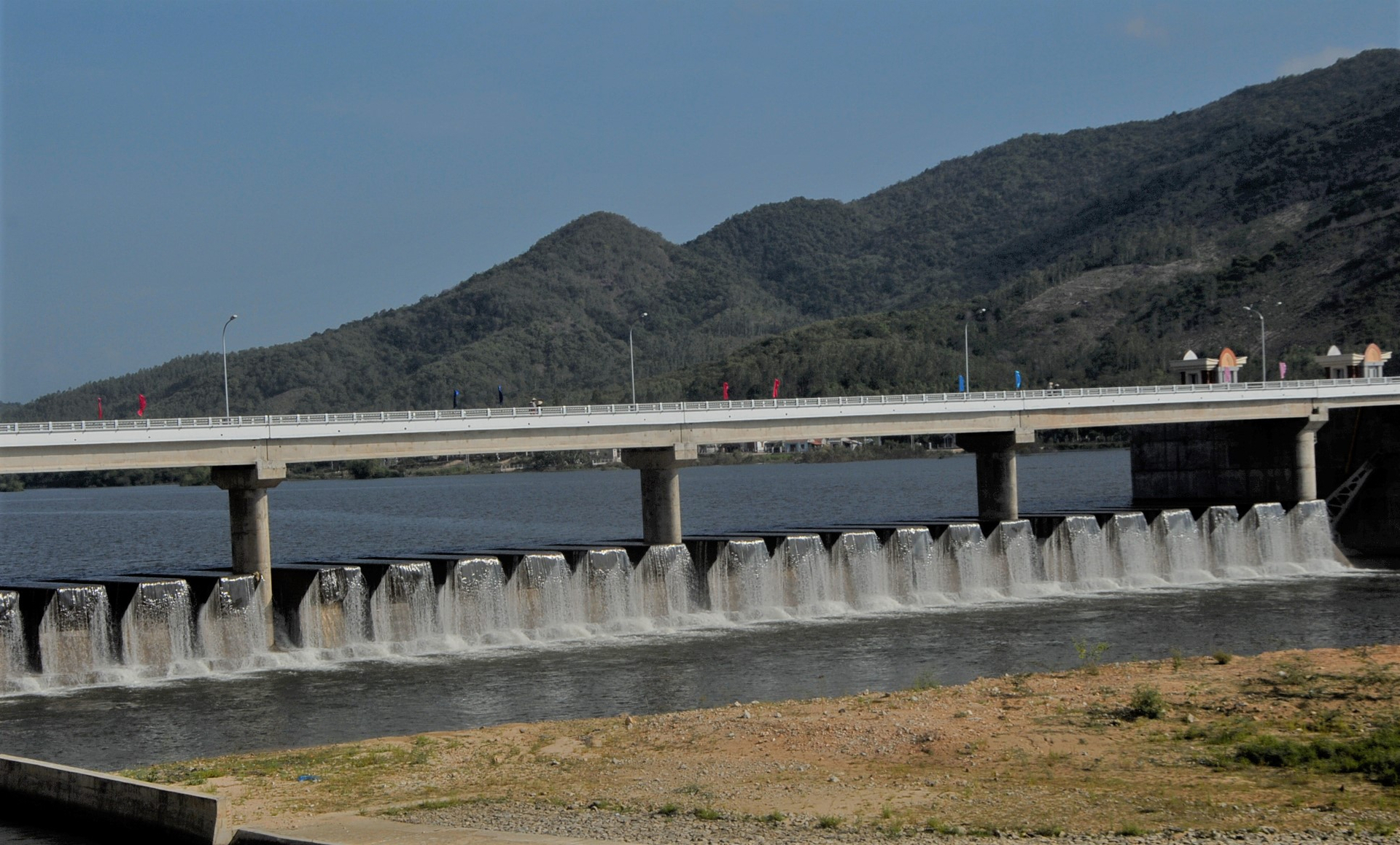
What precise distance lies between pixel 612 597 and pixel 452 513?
73.9 meters

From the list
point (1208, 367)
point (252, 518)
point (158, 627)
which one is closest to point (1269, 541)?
point (1208, 367)

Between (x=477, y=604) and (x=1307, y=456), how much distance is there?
140 ft

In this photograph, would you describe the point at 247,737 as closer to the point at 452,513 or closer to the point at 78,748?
the point at 78,748

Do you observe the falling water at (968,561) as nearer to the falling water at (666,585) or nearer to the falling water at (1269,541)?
the falling water at (666,585)

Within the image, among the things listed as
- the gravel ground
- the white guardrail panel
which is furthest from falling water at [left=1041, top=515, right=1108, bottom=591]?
the gravel ground

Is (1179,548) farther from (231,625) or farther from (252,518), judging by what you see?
(231,625)

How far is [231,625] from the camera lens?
4462 centimetres

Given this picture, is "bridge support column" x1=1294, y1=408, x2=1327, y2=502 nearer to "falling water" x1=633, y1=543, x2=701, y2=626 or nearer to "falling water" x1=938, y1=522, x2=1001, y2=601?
"falling water" x1=938, y1=522, x2=1001, y2=601

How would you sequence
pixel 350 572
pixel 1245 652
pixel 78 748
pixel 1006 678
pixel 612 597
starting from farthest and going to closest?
pixel 612 597, pixel 350 572, pixel 1245 652, pixel 78 748, pixel 1006 678

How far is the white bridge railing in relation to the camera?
44875 mm

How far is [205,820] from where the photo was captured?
19.6m

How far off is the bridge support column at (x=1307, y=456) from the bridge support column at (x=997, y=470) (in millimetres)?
14537

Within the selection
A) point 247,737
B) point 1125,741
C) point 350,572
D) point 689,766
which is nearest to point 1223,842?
point 1125,741

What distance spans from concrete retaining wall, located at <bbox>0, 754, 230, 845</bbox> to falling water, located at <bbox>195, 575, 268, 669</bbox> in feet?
67.3
